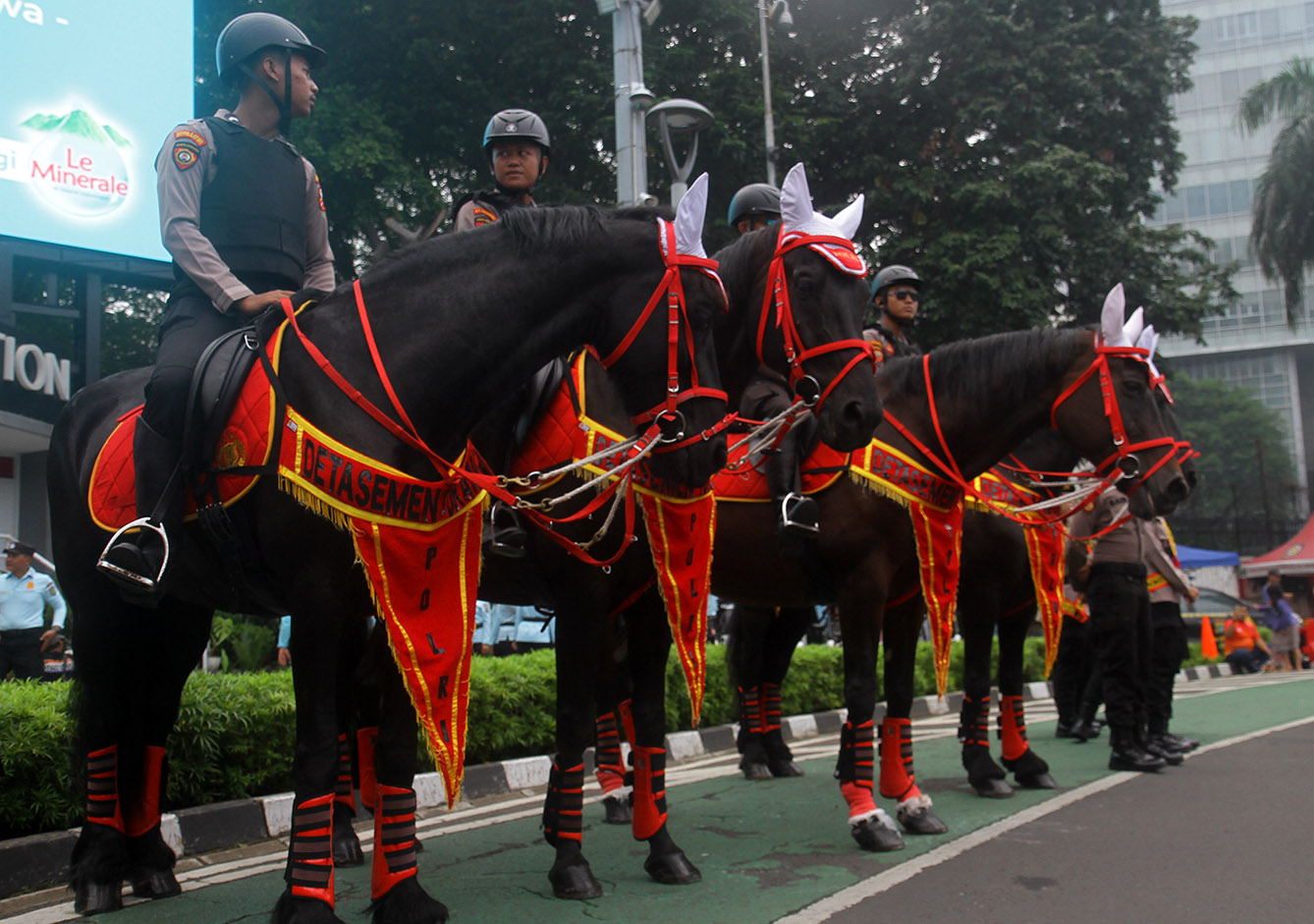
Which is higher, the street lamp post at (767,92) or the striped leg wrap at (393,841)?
the street lamp post at (767,92)

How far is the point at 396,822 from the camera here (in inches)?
145

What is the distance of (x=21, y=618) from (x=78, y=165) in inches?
280

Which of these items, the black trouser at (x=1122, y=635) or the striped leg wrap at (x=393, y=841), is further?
the black trouser at (x=1122, y=635)

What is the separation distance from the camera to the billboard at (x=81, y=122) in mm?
14805

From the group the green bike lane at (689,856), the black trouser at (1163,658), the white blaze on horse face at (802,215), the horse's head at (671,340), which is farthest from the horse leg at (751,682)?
the horse's head at (671,340)

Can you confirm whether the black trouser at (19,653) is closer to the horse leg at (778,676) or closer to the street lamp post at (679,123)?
the horse leg at (778,676)

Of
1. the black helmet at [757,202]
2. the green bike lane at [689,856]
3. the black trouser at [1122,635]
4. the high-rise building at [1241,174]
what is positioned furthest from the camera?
the high-rise building at [1241,174]

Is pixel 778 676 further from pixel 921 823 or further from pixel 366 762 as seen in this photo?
pixel 366 762

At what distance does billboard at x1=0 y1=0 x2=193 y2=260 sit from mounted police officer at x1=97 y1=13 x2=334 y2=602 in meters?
12.1

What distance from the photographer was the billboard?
48.6 ft

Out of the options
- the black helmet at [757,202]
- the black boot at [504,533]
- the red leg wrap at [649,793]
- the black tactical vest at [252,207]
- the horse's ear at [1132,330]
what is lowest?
the red leg wrap at [649,793]

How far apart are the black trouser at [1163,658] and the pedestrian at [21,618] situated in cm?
981

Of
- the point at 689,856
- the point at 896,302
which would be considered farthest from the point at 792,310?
the point at 896,302

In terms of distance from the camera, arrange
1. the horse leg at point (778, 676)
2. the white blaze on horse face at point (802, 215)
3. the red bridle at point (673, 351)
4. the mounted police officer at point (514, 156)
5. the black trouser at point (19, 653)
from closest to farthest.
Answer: the red bridle at point (673, 351), the white blaze on horse face at point (802, 215), the mounted police officer at point (514, 156), the horse leg at point (778, 676), the black trouser at point (19, 653)
